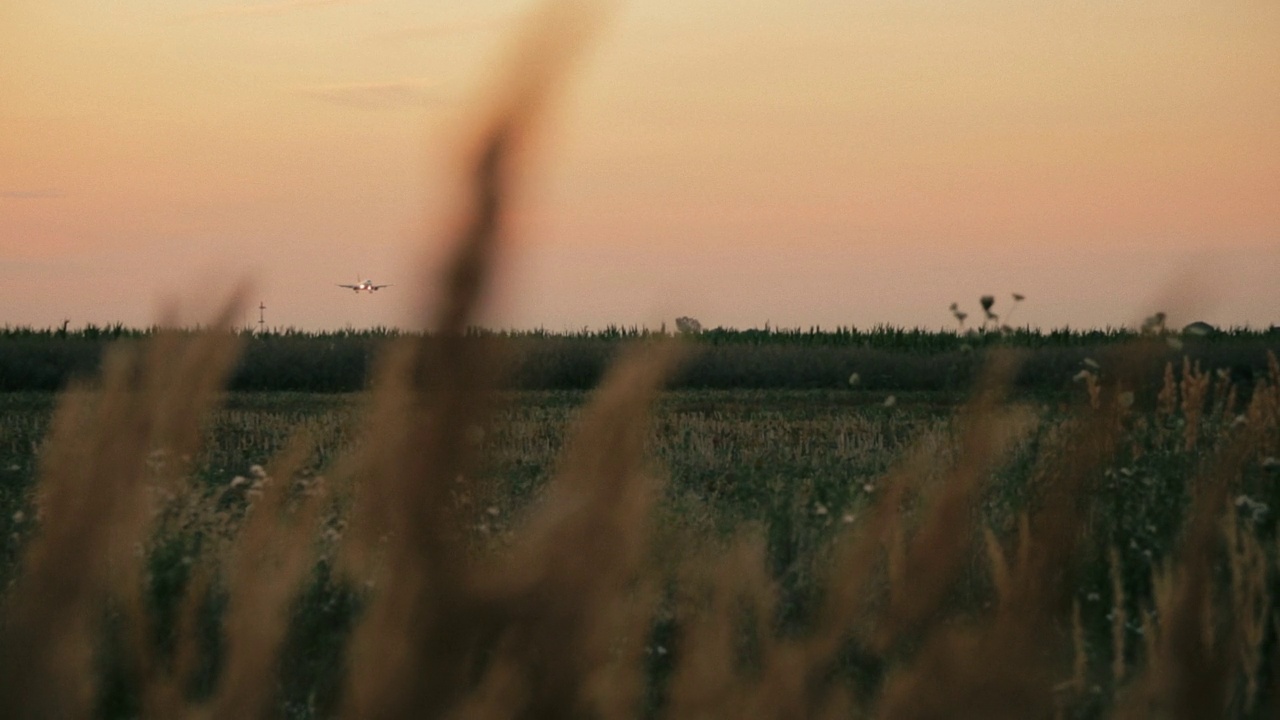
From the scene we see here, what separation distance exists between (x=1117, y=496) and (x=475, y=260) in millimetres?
4993

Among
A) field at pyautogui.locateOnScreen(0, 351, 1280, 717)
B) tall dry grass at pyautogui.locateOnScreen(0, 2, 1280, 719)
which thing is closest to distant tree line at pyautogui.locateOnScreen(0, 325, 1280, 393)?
field at pyautogui.locateOnScreen(0, 351, 1280, 717)

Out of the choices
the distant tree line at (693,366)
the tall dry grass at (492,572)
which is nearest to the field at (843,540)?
the tall dry grass at (492,572)

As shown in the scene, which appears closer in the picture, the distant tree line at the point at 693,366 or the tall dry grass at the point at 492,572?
the tall dry grass at the point at 492,572

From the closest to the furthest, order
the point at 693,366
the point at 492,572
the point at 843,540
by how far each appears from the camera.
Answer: the point at 492,572 < the point at 843,540 < the point at 693,366

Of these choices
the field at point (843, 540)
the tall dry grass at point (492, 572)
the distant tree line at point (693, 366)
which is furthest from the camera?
the distant tree line at point (693, 366)

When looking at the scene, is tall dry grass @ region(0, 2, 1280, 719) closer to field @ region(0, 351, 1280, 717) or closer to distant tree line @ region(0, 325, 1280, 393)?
field @ region(0, 351, 1280, 717)

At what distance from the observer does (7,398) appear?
68.3 feet

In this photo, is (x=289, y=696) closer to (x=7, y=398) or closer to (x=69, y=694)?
(x=69, y=694)

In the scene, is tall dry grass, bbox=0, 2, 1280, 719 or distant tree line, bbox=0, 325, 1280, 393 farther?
distant tree line, bbox=0, 325, 1280, 393

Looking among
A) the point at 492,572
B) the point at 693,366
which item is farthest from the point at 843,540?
the point at 693,366

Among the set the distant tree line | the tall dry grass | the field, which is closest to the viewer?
the tall dry grass

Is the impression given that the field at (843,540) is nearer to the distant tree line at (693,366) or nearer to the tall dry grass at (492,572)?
the tall dry grass at (492,572)

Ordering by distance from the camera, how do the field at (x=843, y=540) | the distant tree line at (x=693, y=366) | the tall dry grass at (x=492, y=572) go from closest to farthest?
the tall dry grass at (x=492, y=572) → the field at (x=843, y=540) → the distant tree line at (x=693, y=366)

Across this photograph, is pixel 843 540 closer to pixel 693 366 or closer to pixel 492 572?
pixel 492 572
